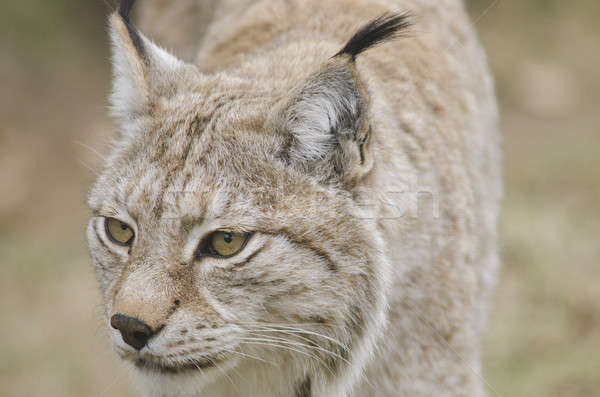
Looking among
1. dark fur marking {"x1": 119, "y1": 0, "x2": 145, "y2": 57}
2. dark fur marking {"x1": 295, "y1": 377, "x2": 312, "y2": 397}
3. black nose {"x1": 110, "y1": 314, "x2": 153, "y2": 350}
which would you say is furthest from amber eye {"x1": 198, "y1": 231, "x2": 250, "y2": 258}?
dark fur marking {"x1": 119, "y1": 0, "x2": 145, "y2": 57}

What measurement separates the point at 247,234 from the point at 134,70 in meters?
0.92

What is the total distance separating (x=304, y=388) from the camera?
300 centimetres

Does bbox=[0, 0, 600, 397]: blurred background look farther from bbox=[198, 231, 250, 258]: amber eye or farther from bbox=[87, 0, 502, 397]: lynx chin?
bbox=[198, 231, 250, 258]: amber eye

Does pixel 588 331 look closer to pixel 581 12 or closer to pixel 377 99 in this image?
pixel 377 99

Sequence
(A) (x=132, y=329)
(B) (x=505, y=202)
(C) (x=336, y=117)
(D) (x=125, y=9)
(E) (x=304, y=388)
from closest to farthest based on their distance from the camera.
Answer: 1. (A) (x=132, y=329)
2. (C) (x=336, y=117)
3. (E) (x=304, y=388)
4. (D) (x=125, y=9)
5. (B) (x=505, y=202)

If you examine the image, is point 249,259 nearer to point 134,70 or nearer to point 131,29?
point 134,70

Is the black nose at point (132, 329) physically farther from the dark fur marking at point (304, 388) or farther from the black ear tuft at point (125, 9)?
the black ear tuft at point (125, 9)

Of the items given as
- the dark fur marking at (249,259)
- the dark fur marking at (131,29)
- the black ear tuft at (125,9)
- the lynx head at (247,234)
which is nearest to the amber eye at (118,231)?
the lynx head at (247,234)

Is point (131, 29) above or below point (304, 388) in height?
above

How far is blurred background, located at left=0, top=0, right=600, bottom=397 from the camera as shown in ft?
17.4

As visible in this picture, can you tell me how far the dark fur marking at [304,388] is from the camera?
2.97 meters

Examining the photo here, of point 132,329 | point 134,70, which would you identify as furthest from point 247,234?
point 134,70

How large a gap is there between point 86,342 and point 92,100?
4589 mm

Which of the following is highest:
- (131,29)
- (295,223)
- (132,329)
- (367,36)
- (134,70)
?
(131,29)
